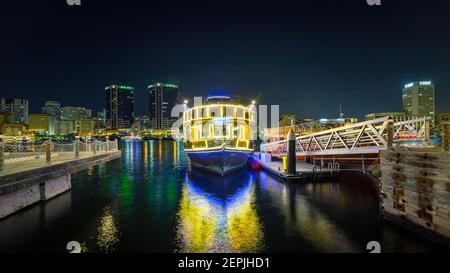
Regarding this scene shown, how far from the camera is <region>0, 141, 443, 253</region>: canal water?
1183 centimetres

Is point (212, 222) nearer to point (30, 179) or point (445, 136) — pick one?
point (30, 179)

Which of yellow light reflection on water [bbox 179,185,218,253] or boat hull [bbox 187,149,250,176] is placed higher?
boat hull [bbox 187,149,250,176]

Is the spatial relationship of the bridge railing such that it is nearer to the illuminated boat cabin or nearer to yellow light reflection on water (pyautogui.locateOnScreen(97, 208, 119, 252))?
yellow light reflection on water (pyautogui.locateOnScreen(97, 208, 119, 252))

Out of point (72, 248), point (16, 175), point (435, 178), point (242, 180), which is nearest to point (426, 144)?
point (435, 178)

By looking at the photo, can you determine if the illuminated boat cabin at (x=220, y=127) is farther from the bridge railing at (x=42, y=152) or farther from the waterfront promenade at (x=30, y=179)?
the waterfront promenade at (x=30, y=179)

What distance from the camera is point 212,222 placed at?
1511 cm

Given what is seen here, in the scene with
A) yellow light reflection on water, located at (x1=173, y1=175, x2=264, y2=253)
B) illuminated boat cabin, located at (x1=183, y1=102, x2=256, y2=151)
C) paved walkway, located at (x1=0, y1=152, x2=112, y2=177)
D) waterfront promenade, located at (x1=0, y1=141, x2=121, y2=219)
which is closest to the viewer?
yellow light reflection on water, located at (x1=173, y1=175, x2=264, y2=253)

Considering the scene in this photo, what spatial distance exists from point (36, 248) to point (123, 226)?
3.82 metres

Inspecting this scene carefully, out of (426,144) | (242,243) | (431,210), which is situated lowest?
(242,243)

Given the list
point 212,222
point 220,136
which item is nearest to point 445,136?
point 212,222

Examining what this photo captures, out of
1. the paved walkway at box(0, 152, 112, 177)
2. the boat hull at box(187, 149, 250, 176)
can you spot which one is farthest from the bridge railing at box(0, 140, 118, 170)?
the boat hull at box(187, 149, 250, 176)

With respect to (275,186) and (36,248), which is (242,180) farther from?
(36,248)

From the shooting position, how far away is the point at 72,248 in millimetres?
11570
